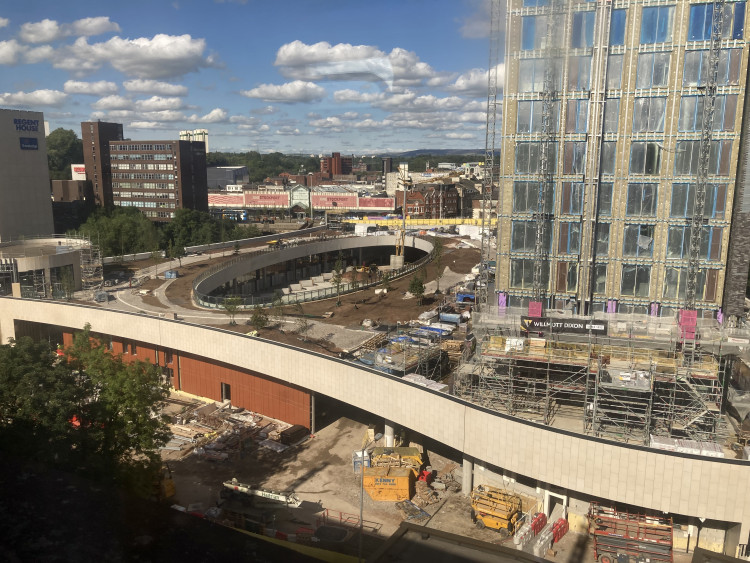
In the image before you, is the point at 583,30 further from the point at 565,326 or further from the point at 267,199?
the point at 267,199

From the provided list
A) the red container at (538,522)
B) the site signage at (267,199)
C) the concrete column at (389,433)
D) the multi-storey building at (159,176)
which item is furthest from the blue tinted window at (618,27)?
the site signage at (267,199)

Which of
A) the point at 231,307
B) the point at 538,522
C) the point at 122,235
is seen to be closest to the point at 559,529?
the point at 538,522

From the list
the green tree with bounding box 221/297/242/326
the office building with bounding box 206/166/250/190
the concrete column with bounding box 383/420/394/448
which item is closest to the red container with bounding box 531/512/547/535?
the concrete column with bounding box 383/420/394/448

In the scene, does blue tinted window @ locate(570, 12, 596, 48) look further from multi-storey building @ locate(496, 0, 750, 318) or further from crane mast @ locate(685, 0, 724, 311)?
crane mast @ locate(685, 0, 724, 311)

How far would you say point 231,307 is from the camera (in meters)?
39.0

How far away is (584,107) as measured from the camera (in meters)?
28.3

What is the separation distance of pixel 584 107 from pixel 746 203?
27.4 ft

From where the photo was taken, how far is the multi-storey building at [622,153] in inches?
1053

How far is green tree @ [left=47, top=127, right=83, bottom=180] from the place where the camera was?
383 ft

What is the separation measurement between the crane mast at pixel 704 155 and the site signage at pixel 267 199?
8998 centimetres

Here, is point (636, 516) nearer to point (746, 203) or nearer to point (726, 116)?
point (746, 203)

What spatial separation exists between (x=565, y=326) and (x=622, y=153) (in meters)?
9.25

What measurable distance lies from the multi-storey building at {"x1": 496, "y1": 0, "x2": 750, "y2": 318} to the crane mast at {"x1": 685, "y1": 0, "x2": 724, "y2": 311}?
0.21 meters

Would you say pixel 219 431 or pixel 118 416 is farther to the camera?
pixel 219 431
